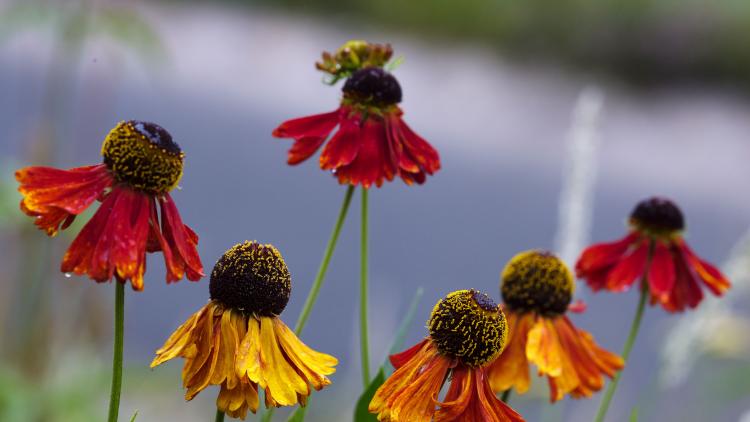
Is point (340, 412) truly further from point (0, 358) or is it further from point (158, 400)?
point (0, 358)

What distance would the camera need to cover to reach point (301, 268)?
3.59m

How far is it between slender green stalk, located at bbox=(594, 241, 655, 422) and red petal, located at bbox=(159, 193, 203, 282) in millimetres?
338

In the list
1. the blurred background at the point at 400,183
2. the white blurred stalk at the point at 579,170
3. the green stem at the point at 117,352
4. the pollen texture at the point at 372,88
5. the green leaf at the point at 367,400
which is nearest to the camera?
the green stem at the point at 117,352

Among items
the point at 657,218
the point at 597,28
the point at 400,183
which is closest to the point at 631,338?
the point at 657,218

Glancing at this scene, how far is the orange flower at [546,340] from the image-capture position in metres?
0.79

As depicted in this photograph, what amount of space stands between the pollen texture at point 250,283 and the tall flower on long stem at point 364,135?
0.12 meters

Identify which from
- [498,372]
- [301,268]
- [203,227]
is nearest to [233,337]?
[498,372]

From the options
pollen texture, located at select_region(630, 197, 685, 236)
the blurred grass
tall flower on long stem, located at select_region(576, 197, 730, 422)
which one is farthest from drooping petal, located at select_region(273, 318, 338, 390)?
the blurred grass

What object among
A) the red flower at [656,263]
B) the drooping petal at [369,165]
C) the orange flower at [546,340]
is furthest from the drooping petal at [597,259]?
the drooping petal at [369,165]

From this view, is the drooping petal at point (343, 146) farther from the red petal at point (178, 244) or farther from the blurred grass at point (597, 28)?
the blurred grass at point (597, 28)

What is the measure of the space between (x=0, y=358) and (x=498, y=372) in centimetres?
165

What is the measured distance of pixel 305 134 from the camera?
880 millimetres

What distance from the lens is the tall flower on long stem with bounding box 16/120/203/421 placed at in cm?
61

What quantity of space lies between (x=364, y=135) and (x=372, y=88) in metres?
0.05
